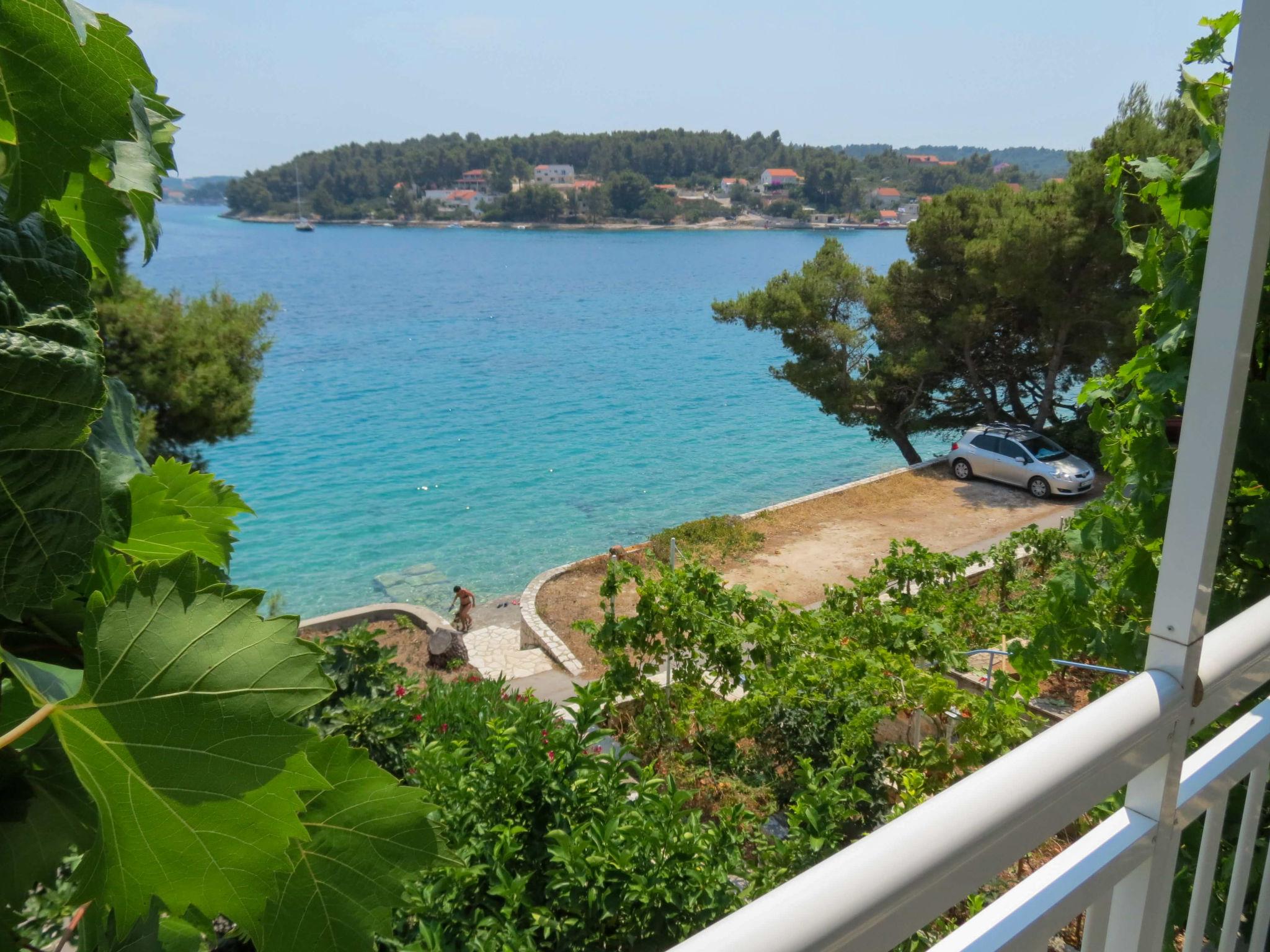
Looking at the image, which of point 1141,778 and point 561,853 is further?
point 561,853

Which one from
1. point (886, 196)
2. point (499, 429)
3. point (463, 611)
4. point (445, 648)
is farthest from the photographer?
point (886, 196)

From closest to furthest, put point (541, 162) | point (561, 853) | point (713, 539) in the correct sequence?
1. point (561, 853)
2. point (713, 539)
3. point (541, 162)

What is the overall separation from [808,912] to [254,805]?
33 cm

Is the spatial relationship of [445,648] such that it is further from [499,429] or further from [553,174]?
[553,174]

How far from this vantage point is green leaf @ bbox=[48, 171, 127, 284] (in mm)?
490

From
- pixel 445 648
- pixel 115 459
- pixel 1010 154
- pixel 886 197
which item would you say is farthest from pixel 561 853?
pixel 886 197

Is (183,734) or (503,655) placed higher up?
(183,734)

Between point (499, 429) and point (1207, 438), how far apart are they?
31.6 metres

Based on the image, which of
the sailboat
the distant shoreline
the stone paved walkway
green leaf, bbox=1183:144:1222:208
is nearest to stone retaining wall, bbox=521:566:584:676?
the stone paved walkway

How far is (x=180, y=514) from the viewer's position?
1.99 ft

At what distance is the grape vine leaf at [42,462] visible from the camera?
1.10 ft

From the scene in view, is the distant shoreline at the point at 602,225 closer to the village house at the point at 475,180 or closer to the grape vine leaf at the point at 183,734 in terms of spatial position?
the village house at the point at 475,180

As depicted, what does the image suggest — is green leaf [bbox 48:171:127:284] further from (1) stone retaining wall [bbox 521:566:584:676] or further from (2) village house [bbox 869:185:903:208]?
(2) village house [bbox 869:185:903:208]

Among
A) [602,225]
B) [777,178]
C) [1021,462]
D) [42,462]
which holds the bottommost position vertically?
[1021,462]
